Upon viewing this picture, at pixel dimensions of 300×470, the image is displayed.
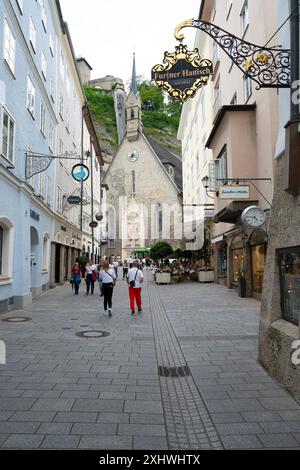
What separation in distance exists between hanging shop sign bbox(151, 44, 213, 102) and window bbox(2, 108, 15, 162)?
24.6 ft

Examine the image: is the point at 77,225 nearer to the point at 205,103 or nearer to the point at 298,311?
the point at 205,103

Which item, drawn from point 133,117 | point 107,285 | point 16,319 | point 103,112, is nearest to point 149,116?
point 103,112

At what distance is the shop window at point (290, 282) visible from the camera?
544 cm

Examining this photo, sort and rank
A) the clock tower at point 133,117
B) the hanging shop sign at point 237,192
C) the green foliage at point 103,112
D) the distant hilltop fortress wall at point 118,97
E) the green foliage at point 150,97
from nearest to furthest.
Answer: the hanging shop sign at point 237,192 → the clock tower at point 133,117 → the green foliage at point 103,112 → the distant hilltop fortress wall at point 118,97 → the green foliage at point 150,97

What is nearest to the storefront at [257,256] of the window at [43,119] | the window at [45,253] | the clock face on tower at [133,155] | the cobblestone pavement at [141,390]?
the cobblestone pavement at [141,390]

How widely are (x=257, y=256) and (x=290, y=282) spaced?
34.3ft

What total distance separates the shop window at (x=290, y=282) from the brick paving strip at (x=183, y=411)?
1.73m

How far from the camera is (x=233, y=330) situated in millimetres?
9305

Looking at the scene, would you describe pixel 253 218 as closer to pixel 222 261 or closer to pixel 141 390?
pixel 141 390

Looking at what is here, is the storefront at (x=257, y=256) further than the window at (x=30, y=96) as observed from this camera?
No

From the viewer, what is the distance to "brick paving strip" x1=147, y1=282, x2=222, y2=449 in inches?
148

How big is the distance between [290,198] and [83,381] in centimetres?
393

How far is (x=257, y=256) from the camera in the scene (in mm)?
15898

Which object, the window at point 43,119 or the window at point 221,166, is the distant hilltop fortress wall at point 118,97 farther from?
the window at point 221,166
